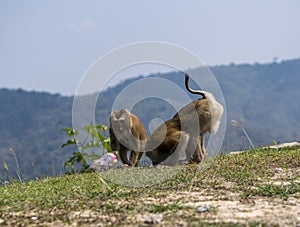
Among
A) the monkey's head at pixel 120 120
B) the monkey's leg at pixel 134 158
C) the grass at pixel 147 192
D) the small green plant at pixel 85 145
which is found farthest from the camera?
the small green plant at pixel 85 145

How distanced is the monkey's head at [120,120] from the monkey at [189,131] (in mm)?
651

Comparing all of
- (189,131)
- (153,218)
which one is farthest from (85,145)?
(153,218)

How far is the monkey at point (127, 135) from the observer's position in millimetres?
9786

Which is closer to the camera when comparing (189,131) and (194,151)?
(194,151)

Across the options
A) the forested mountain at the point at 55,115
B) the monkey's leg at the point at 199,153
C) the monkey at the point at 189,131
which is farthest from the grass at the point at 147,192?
the forested mountain at the point at 55,115

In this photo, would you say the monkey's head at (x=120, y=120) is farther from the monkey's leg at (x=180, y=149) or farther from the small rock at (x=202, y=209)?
the small rock at (x=202, y=209)

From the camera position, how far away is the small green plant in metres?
10.0

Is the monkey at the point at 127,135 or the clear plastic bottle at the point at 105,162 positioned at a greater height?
the monkey at the point at 127,135

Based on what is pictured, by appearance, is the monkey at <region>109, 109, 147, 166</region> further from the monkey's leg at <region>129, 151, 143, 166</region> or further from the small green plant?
the small green plant

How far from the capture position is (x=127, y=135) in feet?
32.6

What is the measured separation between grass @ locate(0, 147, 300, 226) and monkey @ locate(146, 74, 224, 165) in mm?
885

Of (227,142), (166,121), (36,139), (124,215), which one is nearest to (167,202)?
(124,215)

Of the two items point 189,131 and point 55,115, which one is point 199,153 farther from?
point 55,115

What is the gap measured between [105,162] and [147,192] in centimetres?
312
